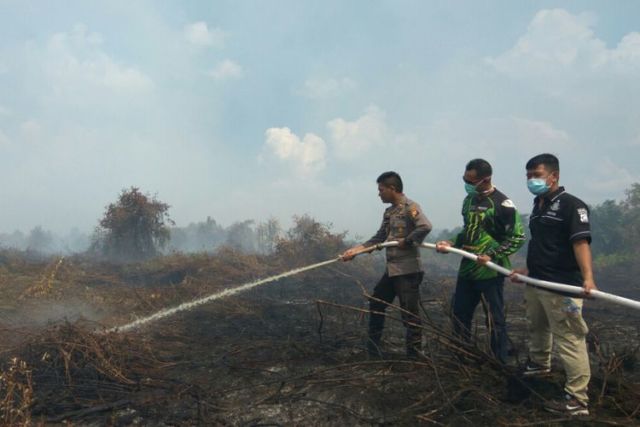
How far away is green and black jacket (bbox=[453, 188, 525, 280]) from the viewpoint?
3.60m

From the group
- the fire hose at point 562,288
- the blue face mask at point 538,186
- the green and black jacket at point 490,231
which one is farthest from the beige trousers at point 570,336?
the blue face mask at point 538,186

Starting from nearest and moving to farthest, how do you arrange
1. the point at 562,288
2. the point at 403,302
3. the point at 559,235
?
the point at 562,288, the point at 559,235, the point at 403,302

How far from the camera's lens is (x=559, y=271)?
3.01 meters

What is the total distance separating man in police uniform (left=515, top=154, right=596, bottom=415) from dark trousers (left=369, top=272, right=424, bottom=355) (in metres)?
1.01

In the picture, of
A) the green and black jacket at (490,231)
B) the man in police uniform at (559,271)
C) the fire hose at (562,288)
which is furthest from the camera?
the green and black jacket at (490,231)

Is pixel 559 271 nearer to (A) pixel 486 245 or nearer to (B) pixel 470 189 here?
(A) pixel 486 245

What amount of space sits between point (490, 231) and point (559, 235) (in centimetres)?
78

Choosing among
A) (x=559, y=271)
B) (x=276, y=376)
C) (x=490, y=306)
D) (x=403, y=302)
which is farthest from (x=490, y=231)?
(x=276, y=376)

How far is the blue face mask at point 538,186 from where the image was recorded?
10.2ft

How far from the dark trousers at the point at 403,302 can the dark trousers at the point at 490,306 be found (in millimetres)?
388

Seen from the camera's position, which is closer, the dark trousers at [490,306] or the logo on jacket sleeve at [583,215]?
the logo on jacket sleeve at [583,215]

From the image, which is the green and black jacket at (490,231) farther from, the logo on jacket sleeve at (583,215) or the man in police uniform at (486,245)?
the logo on jacket sleeve at (583,215)

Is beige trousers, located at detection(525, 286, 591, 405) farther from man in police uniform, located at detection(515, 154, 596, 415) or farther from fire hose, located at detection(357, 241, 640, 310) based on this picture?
fire hose, located at detection(357, 241, 640, 310)

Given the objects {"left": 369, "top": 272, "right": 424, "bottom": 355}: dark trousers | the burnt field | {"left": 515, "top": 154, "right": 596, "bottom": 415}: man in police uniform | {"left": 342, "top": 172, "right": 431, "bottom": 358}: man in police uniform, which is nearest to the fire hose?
{"left": 515, "top": 154, "right": 596, "bottom": 415}: man in police uniform
